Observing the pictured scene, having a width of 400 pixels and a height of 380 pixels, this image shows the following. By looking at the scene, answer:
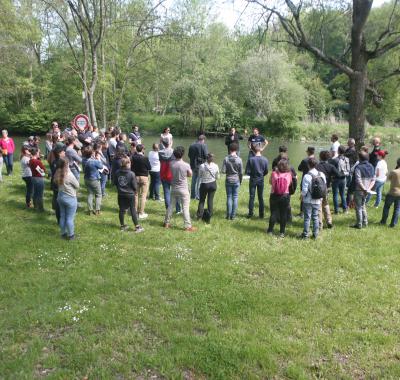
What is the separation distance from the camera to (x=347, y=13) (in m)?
14.5

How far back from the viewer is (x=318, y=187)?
856 centimetres

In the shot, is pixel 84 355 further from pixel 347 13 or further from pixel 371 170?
pixel 347 13

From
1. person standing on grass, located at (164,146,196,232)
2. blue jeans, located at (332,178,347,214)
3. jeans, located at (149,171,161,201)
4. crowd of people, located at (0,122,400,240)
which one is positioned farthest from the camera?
jeans, located at (149,171,161,201)

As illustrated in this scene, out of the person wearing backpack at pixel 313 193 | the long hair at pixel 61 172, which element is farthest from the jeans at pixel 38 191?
the person wearing backpack at pixel 313 193

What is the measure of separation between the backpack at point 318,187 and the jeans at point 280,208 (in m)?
0.59

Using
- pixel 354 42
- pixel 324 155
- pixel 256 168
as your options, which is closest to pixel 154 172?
pixel 256 168

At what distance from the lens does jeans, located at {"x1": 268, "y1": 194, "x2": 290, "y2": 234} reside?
8.84m

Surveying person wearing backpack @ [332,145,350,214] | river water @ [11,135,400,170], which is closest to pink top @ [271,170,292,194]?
person wearing backpack @ [332,145,350,214]

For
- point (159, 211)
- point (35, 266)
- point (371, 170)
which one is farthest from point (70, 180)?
point (371, 170)

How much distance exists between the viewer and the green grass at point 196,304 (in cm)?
461

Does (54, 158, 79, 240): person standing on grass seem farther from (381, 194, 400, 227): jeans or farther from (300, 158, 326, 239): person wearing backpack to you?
(381, 194, 400, 227): jeans

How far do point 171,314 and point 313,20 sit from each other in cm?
1309

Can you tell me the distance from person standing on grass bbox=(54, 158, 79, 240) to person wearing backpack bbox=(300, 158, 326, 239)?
17.1 feet

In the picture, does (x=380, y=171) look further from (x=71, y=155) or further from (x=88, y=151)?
(x=71, y=155)
